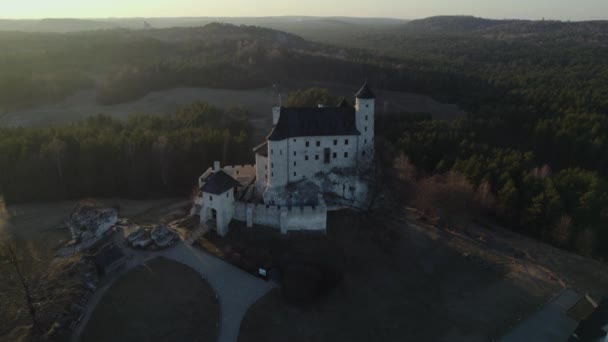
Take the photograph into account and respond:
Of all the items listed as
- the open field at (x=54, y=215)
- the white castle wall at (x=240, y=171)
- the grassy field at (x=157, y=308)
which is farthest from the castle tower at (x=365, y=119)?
the open field at (x=54, y=215)

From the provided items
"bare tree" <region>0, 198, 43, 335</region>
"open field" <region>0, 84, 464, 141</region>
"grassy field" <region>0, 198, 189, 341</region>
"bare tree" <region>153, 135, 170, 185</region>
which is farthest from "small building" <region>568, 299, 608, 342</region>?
"open field" <region>0, 84, 464, 141</region>

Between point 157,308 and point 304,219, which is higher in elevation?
point 304,219

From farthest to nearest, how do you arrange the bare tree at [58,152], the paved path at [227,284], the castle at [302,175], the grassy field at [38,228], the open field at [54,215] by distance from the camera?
the bare tree at [58,152] < the open field at [54,215] < the castle at [302,175] < the grassy field at [38,228] < the paved path at [227,284]

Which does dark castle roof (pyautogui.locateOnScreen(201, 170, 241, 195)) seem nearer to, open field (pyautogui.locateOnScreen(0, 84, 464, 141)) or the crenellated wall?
the crenellated wall

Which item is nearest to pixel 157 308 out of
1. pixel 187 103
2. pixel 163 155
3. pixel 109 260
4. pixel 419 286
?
pixel 109 260

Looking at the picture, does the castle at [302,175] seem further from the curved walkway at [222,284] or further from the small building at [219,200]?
the curved walkway at [222,284]

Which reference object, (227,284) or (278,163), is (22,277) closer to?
(227,284)

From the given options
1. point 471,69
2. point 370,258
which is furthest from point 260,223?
point 471,69
